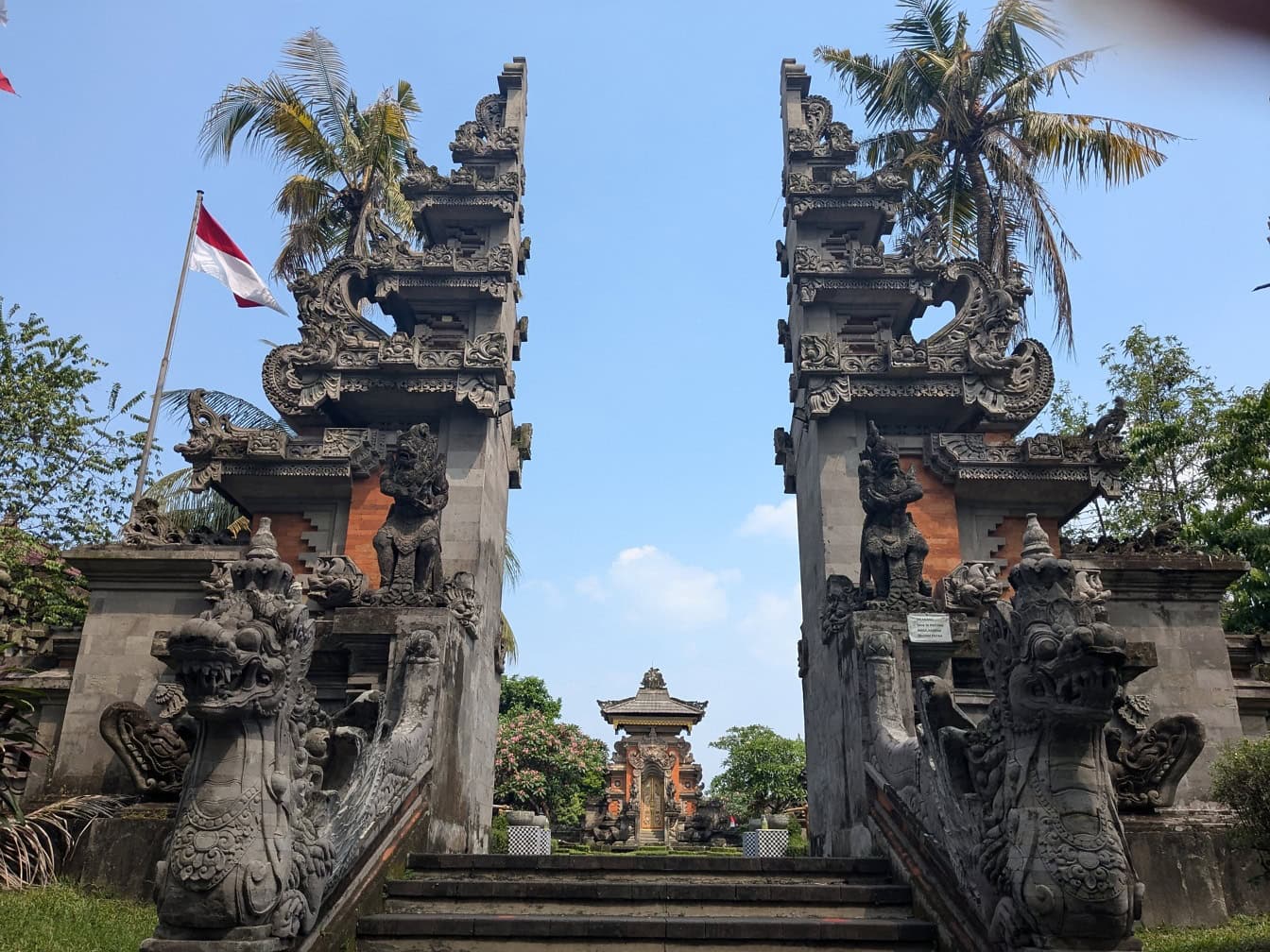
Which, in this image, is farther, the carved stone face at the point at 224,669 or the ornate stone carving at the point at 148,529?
the ornate stone carving at the point at 148,529

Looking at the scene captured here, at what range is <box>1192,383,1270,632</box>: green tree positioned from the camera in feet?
52.7

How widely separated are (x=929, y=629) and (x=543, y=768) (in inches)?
1172

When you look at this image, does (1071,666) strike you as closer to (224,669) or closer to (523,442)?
(224,669)

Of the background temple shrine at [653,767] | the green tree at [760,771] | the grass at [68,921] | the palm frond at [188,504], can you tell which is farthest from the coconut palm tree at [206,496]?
the green tree at [760,771]

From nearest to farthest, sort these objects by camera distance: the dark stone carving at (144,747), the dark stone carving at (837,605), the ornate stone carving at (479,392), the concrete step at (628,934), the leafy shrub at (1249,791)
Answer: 1. the concrete step at (628,934)
2. the leafy shrub at (1249,791)
3. the dark stone carving at (144,747)
4. the dark stone carving at (837,605)
5. the ornate stone carving at (479,392)

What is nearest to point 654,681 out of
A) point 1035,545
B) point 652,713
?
point 652,713

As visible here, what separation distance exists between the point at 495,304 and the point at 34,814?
888cm

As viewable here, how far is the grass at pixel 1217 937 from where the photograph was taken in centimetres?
713

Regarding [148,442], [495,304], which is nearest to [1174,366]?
[495,304]

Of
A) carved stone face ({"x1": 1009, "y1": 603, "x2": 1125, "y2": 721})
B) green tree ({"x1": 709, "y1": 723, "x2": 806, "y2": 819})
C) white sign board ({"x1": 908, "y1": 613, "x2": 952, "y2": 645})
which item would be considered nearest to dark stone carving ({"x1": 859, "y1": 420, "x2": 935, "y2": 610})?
white sign board ({"x1": 908, "y1": 613, "x2": 952, "y2": 645})

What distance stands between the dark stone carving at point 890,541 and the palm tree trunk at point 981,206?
9.20 meters

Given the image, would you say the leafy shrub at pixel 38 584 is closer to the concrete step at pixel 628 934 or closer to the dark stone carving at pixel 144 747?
the dark stone carving at pixel 144 747

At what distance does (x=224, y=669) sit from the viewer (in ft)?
18.0

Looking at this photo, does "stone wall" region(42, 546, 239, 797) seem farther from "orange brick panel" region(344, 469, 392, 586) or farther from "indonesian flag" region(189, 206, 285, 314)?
"indonesian flag" region(189, 206, 285, 314)
